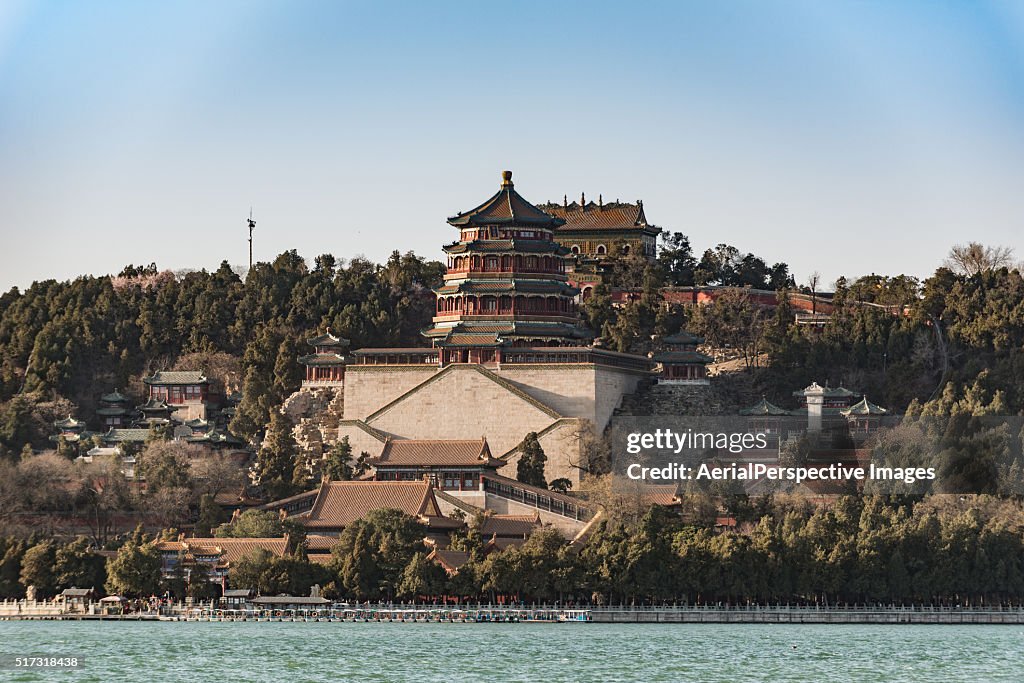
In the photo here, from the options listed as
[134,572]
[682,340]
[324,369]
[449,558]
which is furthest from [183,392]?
[449,558]

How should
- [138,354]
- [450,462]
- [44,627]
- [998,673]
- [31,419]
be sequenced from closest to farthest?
[998,673]
[44,627]
[450,462]
[31,419]
[138,354]

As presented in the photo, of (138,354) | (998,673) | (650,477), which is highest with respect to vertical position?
(138,354)

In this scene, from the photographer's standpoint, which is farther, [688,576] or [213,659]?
[688,576]

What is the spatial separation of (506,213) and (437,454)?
505 inches

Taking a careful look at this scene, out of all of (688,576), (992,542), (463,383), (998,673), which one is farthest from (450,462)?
(998,673)

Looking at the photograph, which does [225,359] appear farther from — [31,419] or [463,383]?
[463,383]

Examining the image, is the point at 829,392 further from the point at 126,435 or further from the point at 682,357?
the point at 126,435

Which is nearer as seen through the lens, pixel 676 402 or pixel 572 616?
pixel 572 616

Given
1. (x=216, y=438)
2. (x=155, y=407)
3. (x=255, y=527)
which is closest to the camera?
(x=255, y=527)

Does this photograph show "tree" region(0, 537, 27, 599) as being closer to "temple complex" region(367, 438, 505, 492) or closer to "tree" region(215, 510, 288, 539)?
"tree" region(215, 510, 288, 539)

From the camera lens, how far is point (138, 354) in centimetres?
11956

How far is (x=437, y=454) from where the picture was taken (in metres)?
99.2

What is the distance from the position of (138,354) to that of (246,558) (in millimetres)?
31274

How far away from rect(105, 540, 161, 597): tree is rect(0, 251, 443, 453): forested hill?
2168 centimetres
